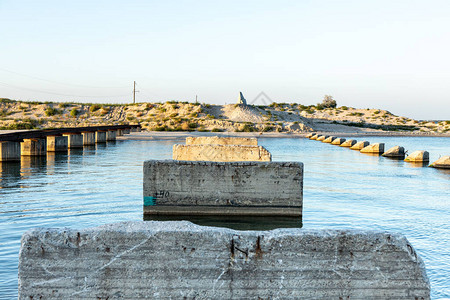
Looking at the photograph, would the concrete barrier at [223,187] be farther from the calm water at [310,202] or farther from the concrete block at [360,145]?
the concrete block at [360,145]

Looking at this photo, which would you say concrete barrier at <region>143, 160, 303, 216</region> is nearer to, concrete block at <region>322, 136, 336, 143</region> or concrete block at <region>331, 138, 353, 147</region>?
concrete block at <region>331, 138, 353, 147</region>

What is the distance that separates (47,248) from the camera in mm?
4355

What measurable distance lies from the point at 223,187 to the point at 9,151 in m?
17.4

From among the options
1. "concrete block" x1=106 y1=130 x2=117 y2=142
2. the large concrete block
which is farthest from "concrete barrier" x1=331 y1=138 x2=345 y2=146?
the large concrete block

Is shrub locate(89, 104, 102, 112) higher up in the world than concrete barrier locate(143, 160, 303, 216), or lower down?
higher up

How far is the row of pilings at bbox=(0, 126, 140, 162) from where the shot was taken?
2523 centimetres

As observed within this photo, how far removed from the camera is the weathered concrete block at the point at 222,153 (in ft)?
46.3

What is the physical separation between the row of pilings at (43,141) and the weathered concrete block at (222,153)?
1378cm

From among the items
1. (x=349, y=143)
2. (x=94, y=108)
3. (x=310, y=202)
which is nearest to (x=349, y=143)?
(x=349, y=143)

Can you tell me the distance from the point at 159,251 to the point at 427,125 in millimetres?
111453

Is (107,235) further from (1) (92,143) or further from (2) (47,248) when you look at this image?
(1) (92,143)

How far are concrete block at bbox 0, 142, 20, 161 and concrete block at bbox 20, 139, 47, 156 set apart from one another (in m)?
3.75

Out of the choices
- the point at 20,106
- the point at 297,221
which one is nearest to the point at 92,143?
the point at 297,221

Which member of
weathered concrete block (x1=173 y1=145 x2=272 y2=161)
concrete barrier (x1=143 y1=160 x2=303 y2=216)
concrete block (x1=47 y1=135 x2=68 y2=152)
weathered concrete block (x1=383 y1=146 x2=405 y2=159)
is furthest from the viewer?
weathered concrete block (x1=383 y1=146 x2=405 y2=159)
